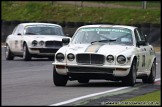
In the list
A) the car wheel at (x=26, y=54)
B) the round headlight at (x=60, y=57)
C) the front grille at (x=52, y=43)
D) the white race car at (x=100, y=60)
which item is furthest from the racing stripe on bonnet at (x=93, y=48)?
the car wheel at (x=26, y=54)

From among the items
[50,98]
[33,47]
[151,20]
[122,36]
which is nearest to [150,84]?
[122,36]

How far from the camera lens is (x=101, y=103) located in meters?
13.3

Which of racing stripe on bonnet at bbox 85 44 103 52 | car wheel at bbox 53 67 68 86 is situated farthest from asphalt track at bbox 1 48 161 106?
racing stripe on bonnet at bbox 85 44 103 52

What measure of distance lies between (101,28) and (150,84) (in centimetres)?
173

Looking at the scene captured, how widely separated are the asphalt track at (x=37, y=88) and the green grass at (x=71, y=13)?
23.2m

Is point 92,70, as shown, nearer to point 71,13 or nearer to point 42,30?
point 42,30

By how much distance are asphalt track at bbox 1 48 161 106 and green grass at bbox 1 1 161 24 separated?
2324 centimetres

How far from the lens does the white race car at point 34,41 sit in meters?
28.9

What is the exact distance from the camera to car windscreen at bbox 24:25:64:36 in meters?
29.7

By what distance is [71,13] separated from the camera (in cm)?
5081

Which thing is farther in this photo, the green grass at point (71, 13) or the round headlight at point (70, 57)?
the green grass at point (71, 13)

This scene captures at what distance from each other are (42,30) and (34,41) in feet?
3.11

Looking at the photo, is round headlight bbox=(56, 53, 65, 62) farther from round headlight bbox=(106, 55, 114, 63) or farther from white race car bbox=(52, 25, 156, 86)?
round headlight bbox=(106, 55, 114, 63)

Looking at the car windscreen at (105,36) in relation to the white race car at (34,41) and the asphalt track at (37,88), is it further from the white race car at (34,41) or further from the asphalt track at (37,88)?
the white race car at (34,41)
